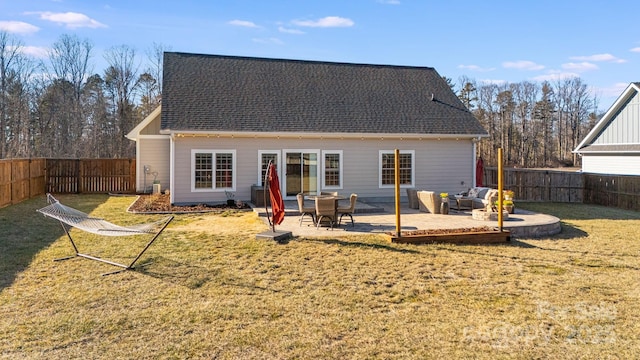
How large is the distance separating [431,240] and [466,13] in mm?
10716

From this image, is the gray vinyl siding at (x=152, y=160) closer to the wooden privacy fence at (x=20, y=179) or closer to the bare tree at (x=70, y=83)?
the wooden privacy fence at (x=20, y=179)

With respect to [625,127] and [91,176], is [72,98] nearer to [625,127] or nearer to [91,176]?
[91,176]

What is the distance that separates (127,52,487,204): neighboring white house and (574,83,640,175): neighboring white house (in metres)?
7.15

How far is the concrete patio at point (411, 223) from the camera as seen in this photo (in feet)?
31.4

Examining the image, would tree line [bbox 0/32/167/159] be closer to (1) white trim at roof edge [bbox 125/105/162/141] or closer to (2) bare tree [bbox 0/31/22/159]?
(2) bare tree [bbox 0/31/22/159]

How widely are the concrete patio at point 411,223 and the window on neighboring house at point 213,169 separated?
2393 mm

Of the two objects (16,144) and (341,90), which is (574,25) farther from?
(16,144)

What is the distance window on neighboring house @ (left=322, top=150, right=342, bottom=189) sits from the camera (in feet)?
48.8

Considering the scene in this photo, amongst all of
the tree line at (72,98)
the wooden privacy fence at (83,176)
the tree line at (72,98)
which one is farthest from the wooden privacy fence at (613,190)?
the tree line at (72,98)

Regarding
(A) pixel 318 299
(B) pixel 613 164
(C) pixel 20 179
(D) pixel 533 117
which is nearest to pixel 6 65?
(C) pixel 20 179

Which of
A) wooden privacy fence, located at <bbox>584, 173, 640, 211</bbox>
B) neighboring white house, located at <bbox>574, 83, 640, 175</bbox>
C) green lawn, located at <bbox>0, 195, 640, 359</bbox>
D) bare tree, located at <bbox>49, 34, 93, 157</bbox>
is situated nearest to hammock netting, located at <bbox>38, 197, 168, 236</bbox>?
green lawn, located at <bbox>0, 195, 640, 359</bbox>

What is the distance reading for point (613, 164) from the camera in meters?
18.7

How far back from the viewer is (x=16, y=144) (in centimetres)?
3011

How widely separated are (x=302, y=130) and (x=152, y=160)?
8470 millimetres
